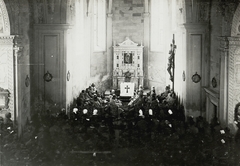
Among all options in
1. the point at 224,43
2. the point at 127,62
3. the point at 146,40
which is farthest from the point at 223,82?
the point at 146,40

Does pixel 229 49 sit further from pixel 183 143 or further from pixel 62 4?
pixel 62 4

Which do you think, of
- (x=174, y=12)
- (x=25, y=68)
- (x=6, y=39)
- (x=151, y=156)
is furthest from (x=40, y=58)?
(x=174, y=12)

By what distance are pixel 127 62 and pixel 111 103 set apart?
7.58 m

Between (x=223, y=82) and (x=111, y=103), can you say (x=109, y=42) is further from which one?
(x=223, y=82)

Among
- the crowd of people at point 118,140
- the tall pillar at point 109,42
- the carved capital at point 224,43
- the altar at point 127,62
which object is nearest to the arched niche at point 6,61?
the crowd of people at point 118,140

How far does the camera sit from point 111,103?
1725 cm

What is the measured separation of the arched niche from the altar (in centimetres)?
1201

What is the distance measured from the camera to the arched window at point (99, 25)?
24062mm

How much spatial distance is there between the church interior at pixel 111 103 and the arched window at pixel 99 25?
534cm

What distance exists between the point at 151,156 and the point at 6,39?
247 inches

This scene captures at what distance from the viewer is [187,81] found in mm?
15250

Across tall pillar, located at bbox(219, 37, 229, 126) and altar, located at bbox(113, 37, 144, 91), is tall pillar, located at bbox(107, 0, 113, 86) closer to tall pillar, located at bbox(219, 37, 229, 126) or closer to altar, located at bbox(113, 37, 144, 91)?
altar, located at bbox(113, 37, 144, 91)

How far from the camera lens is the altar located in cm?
2422

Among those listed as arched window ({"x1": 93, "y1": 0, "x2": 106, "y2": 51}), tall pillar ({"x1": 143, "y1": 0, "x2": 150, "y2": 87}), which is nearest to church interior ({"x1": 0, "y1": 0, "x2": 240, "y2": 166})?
arched window ({"x1": 93, "y1": 0, "x2": 106, "y2": 51})
